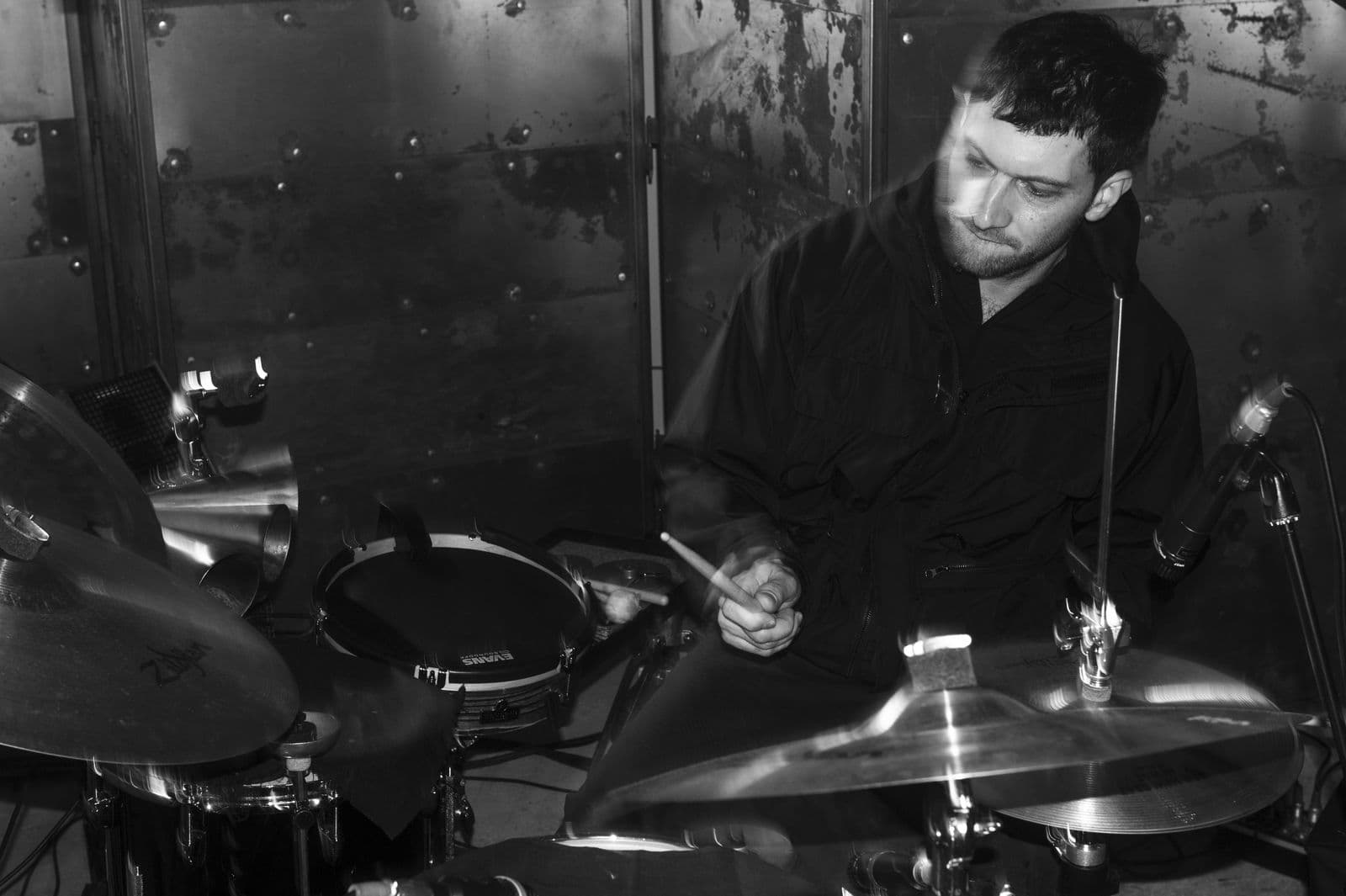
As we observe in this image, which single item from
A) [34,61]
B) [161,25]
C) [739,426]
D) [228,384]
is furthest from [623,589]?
[34,61]

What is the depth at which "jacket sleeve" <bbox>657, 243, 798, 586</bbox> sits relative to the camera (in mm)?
1980

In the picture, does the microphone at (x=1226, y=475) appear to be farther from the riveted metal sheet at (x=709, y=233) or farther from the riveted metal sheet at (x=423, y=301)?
the riveted metal sheet at (x=423, y=301)

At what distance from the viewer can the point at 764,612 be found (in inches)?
64.5

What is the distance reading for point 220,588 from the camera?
2.24m

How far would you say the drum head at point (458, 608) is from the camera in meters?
2.13

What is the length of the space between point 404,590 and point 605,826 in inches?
25.9

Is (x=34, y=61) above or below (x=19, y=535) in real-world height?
above

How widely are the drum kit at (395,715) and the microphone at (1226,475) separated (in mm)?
162

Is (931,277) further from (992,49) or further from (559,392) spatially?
(559,392)

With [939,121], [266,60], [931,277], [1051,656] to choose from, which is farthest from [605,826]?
[266,60]

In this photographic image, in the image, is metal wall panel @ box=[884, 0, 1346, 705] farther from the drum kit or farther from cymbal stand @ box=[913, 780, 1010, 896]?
cymbal stand @ box=[913, 780, 1010, 896]

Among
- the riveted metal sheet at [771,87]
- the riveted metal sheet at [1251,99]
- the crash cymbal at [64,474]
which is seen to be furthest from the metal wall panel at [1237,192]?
the crash cymbal at [64,474]

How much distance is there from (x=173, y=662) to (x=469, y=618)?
0.73 metres

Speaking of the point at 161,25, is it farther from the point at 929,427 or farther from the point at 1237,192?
the point at 1237,192
